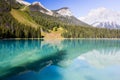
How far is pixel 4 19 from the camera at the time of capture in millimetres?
197875

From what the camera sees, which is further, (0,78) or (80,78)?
(80,78)

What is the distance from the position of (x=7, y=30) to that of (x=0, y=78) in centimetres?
11645

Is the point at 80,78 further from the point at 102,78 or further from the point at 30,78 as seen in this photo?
the point at 30,78

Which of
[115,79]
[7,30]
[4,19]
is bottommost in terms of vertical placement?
[115,79]

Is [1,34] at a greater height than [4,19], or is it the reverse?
[4,19]

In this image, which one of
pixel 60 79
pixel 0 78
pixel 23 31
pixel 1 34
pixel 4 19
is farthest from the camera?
pixel 4 19

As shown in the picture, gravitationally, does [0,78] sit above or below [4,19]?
below

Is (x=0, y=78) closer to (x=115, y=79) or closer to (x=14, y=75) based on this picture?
(x=14, y=75)

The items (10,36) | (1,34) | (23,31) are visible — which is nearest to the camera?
(1,34)

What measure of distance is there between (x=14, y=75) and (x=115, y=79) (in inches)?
510

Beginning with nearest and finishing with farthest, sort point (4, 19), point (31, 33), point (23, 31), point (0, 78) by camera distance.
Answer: point (0, 78), point (23, 31), point (31, 33), point (4, 19)

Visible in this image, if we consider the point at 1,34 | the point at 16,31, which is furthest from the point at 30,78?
the point at 16,31

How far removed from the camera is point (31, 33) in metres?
162

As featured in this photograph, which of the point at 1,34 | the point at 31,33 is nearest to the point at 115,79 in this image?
the point at 1,34
